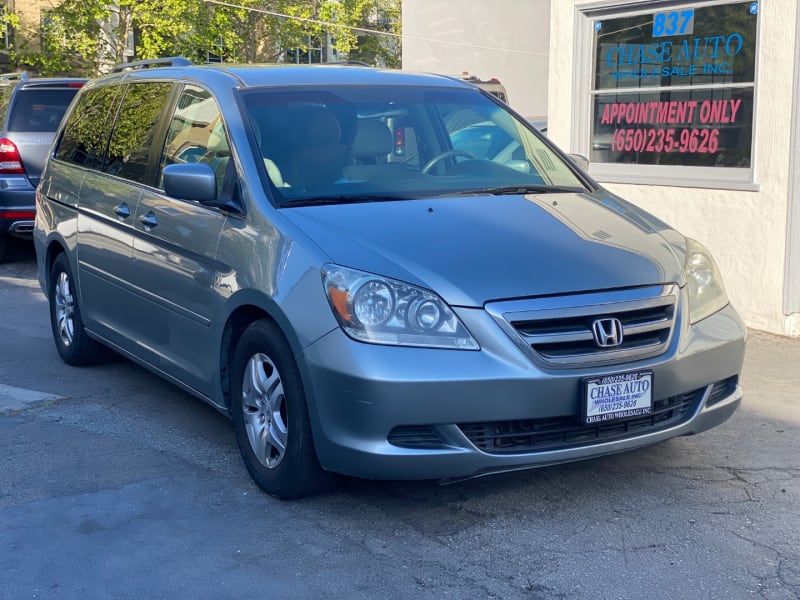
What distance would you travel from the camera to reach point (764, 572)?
12.6ft

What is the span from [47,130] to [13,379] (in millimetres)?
5489

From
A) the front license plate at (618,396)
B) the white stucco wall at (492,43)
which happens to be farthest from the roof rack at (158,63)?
the white stucco wall at (492,43)

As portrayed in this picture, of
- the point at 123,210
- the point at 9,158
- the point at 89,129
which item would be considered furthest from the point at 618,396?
the point at 9,158

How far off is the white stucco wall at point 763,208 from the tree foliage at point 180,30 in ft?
78.4

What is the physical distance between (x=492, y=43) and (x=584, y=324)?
60.6 feet

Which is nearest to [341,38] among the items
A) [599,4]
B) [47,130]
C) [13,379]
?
[47,130]

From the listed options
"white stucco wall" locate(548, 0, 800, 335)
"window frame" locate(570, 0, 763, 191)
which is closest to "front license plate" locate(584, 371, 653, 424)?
"white stucco wall" locate(548, 0, 800, 335)

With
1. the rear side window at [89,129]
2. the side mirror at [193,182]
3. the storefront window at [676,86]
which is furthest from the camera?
the storefront window at [676,86]

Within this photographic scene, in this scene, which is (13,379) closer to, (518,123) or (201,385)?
(201,385)

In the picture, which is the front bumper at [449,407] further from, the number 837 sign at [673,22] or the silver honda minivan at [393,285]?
the number 837 sign at [673,22]

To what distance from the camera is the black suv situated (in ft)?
37.3

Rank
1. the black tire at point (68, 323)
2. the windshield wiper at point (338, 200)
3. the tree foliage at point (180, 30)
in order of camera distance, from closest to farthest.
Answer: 1. the windshield wiper at point (338, 200)
2. the black tire at point (68, 323)
3. the tree foliage at point (180, 30)

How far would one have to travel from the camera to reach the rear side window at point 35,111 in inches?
457

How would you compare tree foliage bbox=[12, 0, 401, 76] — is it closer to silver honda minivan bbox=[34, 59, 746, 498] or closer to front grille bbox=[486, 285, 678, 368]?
silver honda minivan bbox=[34, 59, 746, 498]
